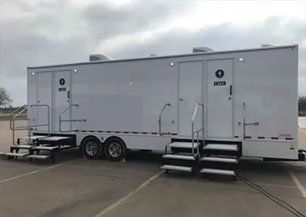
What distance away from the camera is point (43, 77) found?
1504cm

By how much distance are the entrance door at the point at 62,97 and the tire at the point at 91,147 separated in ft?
2.99

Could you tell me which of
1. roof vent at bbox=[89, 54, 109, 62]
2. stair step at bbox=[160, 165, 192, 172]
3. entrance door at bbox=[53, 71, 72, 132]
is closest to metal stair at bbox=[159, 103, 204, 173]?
stair step at bbox=[160, 165, 192, 172]

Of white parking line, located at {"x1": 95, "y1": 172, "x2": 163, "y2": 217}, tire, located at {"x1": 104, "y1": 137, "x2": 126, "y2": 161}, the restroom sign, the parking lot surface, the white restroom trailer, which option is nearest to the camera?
white parking line, located at {"x1": 95, "y1": 172, "x2": 163, "y2": 217}

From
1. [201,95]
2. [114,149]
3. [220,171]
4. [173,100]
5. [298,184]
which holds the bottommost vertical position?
[298,184]

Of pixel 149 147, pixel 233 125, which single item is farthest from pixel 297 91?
pixel 149 147

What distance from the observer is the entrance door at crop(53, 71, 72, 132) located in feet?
47.4

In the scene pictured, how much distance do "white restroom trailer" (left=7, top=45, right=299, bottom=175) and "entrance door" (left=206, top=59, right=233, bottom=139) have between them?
0.03 metres

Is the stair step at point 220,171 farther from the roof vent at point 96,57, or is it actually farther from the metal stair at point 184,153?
the roof vent at point 96,57

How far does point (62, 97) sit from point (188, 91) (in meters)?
5.03

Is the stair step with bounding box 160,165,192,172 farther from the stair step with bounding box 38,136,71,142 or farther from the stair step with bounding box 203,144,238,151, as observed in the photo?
the stair step with bounding box 38,136,71,142

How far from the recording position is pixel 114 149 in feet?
44.1

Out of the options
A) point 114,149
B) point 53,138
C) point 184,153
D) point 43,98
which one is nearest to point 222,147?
point 184,153

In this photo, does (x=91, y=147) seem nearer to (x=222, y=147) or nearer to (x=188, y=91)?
(x=188, y=91)

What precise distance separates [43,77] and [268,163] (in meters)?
8.49
